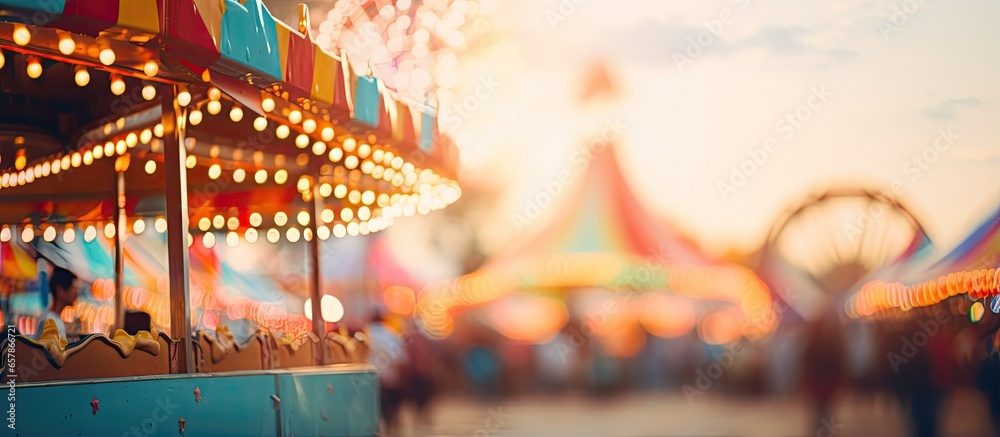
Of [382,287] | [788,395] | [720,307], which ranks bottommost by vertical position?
[788,395]

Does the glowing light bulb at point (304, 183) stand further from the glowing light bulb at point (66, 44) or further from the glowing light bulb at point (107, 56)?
the glowing light bulb at point (66, 44)

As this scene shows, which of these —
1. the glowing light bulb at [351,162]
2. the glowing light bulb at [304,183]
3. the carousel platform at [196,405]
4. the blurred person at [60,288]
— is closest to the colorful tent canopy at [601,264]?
the blurred person at [60,288]

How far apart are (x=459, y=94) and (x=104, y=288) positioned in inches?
191

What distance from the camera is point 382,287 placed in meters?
28.1

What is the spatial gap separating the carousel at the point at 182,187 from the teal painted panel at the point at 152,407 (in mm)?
10

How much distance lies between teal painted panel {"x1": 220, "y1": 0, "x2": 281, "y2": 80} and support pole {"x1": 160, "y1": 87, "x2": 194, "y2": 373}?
70 centimetres

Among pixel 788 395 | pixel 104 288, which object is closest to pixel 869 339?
pixel 788 395

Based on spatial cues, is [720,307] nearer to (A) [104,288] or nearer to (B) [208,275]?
(B) [208,275]

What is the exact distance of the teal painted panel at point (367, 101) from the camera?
8.13m

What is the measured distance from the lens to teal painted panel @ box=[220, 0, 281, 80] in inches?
255

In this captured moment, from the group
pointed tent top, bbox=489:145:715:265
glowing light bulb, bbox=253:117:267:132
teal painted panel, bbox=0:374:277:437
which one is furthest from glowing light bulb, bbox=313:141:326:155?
pointed tent top, bbox=489:145:715:265

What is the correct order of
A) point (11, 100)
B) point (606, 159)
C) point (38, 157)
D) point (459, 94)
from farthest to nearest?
point (606, 159), point (459, 94), point (38, 157), point (11, 100)

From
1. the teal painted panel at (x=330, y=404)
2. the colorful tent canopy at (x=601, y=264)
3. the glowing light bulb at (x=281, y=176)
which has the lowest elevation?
the teal painted panel at (x=330, y=404)

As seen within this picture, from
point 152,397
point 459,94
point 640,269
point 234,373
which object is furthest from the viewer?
point 640,269
